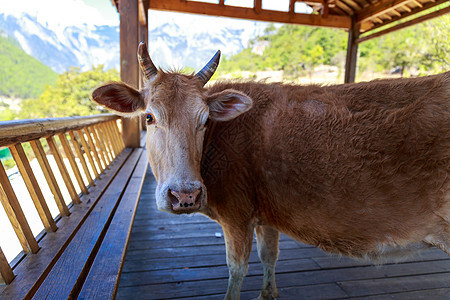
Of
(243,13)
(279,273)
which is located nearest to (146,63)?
(279,273)

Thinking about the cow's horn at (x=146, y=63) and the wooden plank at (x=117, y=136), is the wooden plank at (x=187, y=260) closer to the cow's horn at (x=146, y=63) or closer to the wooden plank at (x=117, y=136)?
the cow's horn at (x=146, y=63)

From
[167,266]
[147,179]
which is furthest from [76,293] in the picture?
[147,179]

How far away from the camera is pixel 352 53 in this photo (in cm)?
1001

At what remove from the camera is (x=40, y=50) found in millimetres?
100875

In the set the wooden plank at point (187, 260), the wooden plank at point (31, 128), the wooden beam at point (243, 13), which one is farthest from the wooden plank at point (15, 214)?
the wooden beam at point (243, 13)

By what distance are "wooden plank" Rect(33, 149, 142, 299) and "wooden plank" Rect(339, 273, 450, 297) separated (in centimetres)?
248

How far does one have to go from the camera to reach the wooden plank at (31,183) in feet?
6.01

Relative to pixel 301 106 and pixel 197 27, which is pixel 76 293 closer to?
pixel 301 106

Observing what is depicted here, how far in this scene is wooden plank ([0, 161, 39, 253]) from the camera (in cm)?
160

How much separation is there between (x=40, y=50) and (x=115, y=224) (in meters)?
127

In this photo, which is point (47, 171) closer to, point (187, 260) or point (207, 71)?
point (207, 71)

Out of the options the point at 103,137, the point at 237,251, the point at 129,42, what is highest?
the point at 129,42

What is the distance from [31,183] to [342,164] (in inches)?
89.6

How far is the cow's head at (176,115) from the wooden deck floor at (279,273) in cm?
134
